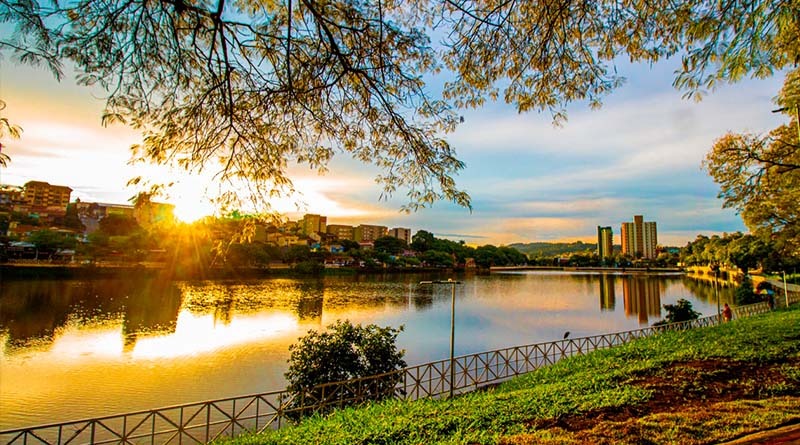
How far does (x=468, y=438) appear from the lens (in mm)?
3949

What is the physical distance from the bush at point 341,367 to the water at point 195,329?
4.78m

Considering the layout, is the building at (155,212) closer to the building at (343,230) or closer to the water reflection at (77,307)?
the water reflection at (77,307)

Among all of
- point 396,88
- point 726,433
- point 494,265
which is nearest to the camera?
point 726,433

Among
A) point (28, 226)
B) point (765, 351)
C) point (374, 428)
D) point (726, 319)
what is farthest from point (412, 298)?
point (28, 226)

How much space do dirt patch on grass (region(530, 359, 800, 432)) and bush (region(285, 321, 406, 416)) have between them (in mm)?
4180

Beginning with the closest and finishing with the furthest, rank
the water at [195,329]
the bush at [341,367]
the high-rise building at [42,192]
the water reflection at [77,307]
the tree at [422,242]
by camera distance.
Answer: the high-rise building at [42,192] → the bush at [341,367] → the water at [195,329] → the water reflection at [77,307] → the tree at [422,242]

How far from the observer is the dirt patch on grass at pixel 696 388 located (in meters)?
4.42

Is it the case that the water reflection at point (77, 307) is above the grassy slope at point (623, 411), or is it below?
below

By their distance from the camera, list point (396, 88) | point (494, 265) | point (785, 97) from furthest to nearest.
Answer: point (494, 265), point (785, 97), point (396, 88)

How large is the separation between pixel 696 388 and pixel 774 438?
7.48 ft

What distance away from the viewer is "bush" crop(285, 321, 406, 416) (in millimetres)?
7879

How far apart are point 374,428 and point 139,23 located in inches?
187

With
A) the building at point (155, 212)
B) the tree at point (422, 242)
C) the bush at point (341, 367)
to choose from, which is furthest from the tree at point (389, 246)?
the building at point (155, 212)

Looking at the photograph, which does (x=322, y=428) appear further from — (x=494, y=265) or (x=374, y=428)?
(x=494, y=265)
